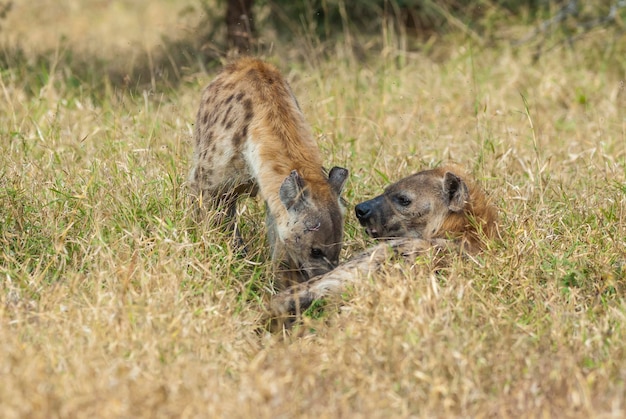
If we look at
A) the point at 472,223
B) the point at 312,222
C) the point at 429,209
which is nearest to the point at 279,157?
the point at 312,222

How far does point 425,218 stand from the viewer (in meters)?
5.30

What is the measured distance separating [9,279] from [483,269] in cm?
212

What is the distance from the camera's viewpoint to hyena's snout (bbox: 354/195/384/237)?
17.5 feet

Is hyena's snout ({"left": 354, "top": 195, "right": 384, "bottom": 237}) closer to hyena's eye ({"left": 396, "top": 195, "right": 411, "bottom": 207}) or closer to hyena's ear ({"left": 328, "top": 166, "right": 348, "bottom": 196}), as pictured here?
hyena's eye ({"left": 396, "top": 195, "right": 411, "bottom": 207})

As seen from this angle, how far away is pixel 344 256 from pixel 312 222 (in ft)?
2.62

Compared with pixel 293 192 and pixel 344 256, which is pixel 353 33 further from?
pixel 293 192

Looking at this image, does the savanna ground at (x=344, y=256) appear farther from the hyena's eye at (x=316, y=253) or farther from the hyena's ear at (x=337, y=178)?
the hyena's ear at (x=337, y=178)

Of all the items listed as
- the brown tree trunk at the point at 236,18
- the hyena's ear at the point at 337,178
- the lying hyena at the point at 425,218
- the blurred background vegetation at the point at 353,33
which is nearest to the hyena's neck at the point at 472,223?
the lying hyena at the point at 425,218

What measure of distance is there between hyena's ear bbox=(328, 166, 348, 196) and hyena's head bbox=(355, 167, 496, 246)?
0.61 m

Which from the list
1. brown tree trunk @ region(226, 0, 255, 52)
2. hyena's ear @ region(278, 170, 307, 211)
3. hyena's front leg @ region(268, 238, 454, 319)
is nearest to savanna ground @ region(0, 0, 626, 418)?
hyena's front leg @ region(268, 238, 454, 319)

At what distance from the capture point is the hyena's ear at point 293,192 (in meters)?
4.54

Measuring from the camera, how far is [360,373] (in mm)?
3709

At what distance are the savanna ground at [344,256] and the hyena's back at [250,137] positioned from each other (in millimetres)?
274

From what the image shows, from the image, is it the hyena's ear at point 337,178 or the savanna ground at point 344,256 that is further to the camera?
the hyena's ear at point 337,178
